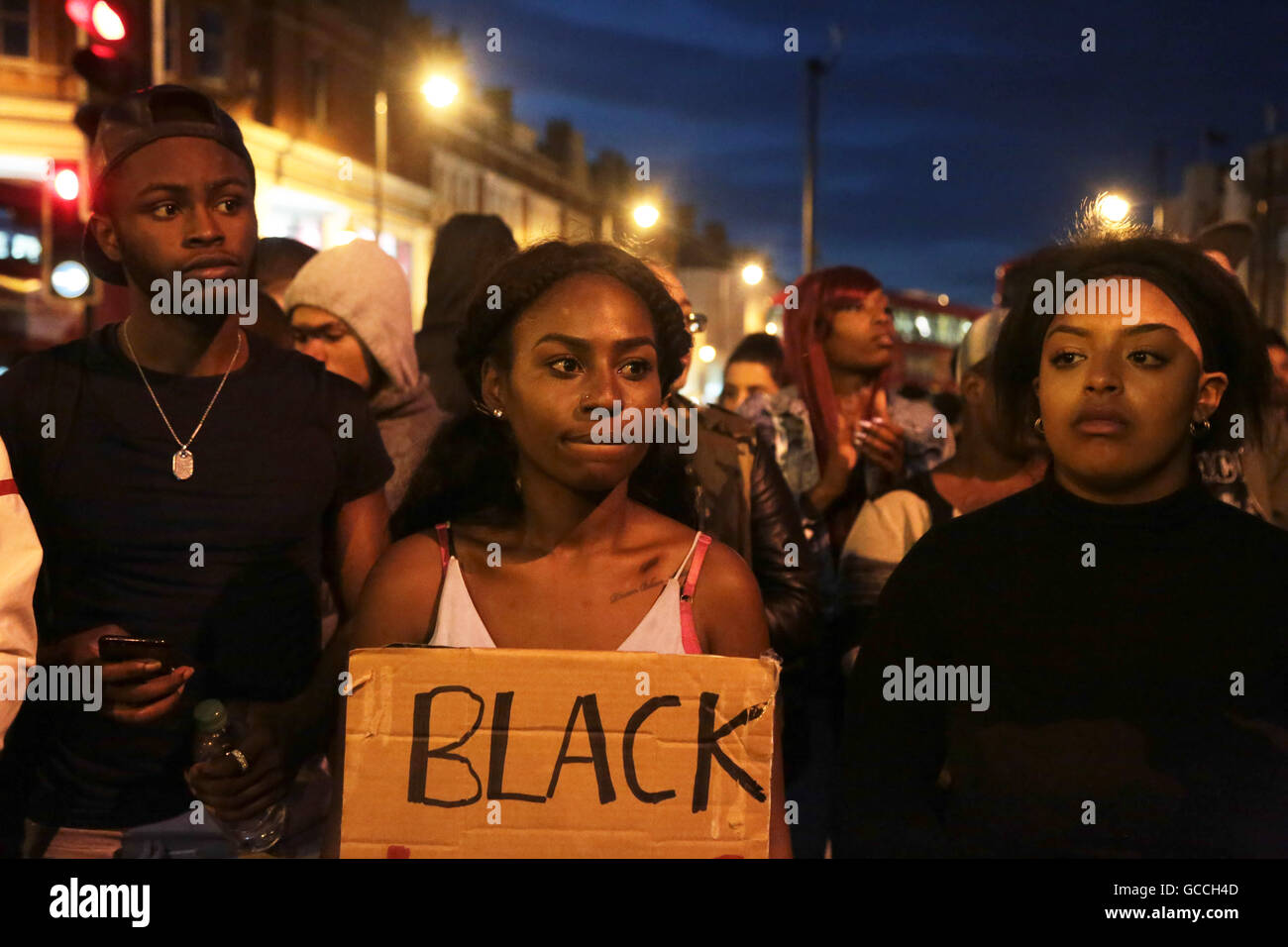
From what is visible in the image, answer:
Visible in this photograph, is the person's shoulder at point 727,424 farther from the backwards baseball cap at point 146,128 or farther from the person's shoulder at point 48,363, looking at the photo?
the person's shoulder at point 48,363

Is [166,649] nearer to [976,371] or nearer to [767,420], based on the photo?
[976,371]

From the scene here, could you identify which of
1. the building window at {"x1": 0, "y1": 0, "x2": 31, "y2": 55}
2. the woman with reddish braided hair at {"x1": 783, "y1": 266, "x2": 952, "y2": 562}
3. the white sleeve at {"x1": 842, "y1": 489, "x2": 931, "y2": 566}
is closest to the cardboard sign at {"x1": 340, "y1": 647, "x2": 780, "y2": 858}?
the white sleeve at {"x1": 842, "y1": 489, "x2": 931, "y2": 566}

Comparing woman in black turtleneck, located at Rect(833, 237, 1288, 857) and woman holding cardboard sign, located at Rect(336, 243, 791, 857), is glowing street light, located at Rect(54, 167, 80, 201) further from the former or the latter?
woman in black turtleneck, located at Rect(833, 237, 1288, 857)

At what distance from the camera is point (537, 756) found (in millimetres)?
2203

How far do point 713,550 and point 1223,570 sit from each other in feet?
3.31

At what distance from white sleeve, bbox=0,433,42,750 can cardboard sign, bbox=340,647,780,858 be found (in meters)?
0.66

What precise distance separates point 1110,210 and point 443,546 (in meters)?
1.73

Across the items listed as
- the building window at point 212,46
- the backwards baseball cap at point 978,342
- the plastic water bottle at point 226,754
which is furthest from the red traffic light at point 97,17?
the building window at point 212,46

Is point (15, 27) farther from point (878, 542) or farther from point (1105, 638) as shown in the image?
point (1105, 638)

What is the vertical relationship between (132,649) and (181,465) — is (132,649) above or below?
below

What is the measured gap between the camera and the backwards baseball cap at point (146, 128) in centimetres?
304

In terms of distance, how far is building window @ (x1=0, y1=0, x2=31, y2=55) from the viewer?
26203 mm

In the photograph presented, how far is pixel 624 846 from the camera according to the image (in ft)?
7.25

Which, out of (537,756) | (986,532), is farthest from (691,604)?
(986,532)
